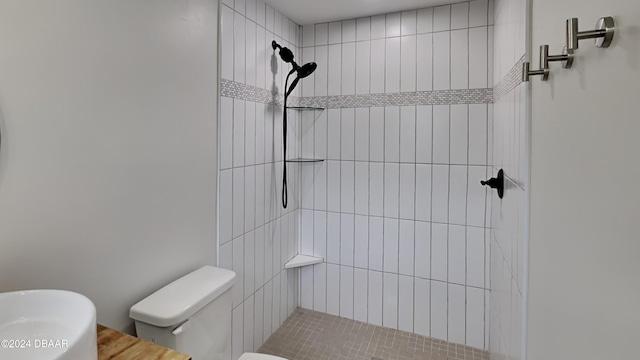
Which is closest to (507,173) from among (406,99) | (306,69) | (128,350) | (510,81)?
(510,81)

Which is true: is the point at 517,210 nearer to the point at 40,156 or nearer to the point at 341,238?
the point at 341,238

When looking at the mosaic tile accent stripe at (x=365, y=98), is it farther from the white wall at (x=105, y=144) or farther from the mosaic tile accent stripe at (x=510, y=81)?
the white wall at (x=105, y=144)

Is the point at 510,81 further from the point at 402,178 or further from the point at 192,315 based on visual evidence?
the point at 192,315

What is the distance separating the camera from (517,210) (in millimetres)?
1246

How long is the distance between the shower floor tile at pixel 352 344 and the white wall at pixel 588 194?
1.24 meters

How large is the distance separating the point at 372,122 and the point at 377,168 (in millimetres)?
340

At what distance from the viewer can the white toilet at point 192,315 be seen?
3.75ft

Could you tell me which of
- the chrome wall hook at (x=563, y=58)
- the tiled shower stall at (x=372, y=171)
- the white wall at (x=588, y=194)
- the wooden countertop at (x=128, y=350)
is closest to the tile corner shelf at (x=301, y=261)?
the tiled shower stall at (x=372, y=171)

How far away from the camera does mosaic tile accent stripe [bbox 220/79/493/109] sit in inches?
73.0

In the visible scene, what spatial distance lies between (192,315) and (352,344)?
4.39ft

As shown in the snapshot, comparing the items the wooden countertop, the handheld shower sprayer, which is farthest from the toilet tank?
the handheld shower sprayer

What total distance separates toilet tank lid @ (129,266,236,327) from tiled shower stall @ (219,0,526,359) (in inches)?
12.4

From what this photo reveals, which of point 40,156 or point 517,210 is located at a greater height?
point 40,156

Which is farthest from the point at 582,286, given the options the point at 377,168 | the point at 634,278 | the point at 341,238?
the point at 341,238
